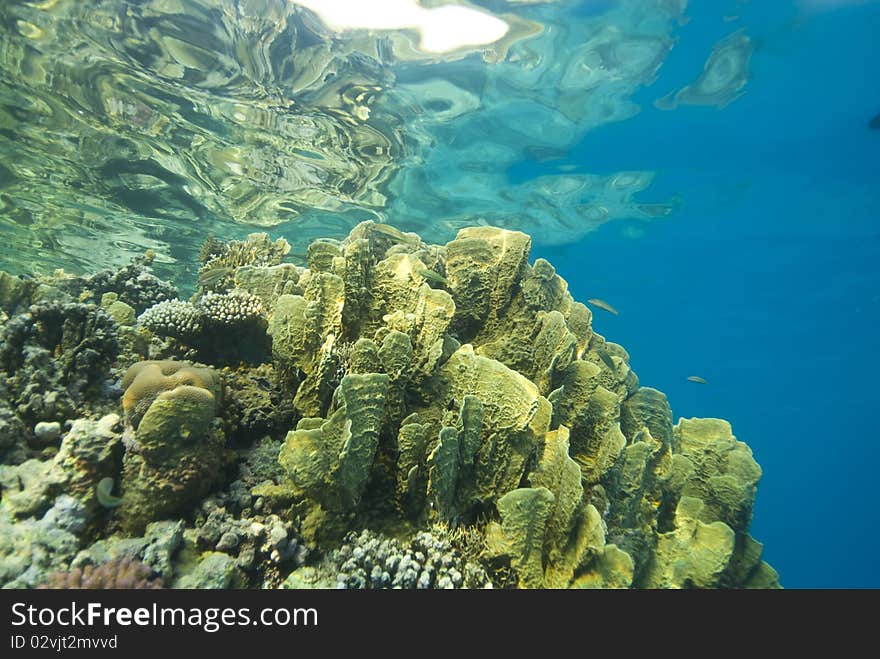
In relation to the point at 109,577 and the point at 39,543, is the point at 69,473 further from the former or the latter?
the point at 109,577

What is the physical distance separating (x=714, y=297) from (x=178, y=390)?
121 feet

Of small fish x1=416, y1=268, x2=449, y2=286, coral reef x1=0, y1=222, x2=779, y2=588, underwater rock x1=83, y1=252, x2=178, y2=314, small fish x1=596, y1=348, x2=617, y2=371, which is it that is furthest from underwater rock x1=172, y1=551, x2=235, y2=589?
underwater rock x1=83, y1=252, x2=178, y2=314

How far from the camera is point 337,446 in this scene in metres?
2.43

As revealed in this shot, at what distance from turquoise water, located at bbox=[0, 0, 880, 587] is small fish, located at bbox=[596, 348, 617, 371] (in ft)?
27.1

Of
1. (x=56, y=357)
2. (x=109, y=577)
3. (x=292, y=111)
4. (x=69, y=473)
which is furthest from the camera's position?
(x=292, y=111)

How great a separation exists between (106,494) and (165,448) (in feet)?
1.25

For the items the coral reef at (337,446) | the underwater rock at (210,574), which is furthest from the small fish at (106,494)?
the underwater rock at (210,574)

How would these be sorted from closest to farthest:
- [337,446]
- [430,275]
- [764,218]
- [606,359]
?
[337,446], [430,275], [606,359], [764,218]

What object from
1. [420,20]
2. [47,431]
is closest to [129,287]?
[47,431]

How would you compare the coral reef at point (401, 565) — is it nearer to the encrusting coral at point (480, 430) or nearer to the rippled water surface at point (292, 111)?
the encrusting coral at point (480, 430)

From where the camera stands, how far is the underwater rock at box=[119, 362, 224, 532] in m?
2.30

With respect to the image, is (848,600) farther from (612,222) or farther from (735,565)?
(612,222)

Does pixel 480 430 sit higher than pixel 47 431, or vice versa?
pixel 480 430

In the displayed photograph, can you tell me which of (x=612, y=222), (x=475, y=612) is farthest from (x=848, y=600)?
(x=612, y=222)
